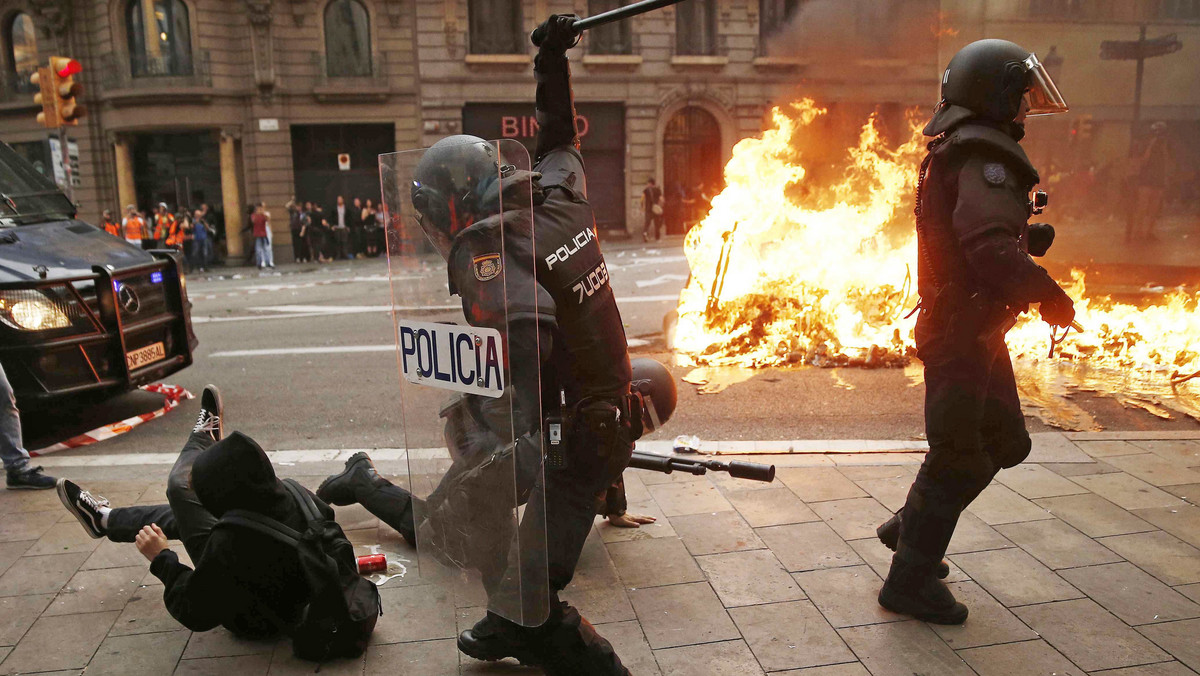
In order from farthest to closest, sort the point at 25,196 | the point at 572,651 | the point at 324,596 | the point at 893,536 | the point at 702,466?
1. the point at 25,196
2. the point at 702,466
3. the point at 893,536
4. the point at 324,596
5. the point at 572,651

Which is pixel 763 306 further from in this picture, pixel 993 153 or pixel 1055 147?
pixel 993 153

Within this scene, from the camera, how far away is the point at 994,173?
10.3ft

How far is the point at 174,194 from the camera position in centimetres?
2495

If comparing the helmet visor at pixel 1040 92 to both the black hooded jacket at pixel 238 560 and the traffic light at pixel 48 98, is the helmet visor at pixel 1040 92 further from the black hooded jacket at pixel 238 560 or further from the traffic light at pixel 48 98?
the traffic light at pixel 48 98

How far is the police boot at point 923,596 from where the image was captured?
132 inches

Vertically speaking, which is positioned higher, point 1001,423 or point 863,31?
point 863,31

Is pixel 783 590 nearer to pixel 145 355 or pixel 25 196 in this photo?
pixel 145 355

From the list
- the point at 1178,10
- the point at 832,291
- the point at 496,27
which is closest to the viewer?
the point at 832,291

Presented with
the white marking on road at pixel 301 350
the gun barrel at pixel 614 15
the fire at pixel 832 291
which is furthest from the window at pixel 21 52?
the gun barrel at pixel 614 15

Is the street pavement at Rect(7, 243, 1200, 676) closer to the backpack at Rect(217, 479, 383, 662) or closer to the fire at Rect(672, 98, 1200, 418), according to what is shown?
the backpack at Rect(217, 479, 383, 662)

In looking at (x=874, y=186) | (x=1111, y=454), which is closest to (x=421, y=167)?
(x=1111, y=454)

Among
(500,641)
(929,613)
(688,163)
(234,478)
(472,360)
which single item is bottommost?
(929,613)

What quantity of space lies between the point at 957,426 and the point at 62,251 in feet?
19.9

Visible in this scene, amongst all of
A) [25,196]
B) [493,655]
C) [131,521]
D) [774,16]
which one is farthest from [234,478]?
[774,16]
